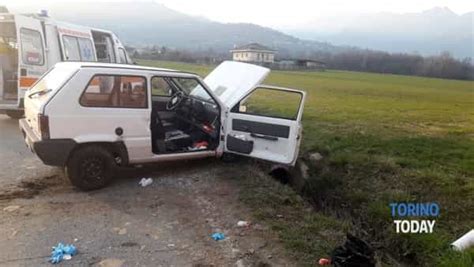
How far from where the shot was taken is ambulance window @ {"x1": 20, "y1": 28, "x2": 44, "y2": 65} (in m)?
9.75

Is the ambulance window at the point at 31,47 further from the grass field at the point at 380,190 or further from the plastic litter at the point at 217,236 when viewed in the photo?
the plastic litter at the point at 217,236

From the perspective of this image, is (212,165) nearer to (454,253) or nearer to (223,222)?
(223,222)

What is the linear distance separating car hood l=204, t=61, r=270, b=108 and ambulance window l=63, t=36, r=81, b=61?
4.76 metres

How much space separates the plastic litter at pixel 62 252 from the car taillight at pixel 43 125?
1.83 m

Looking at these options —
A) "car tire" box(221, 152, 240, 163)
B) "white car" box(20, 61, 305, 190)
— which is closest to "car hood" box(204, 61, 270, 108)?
"white car" box(20, 61, 305, 190)

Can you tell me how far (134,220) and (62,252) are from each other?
3.42ft

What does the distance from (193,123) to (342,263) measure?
4.04m

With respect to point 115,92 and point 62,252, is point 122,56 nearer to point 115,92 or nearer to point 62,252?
point 115,92

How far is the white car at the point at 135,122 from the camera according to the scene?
19.1 feet

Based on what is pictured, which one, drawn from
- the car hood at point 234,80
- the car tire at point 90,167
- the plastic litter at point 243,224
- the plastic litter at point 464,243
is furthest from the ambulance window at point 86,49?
the plastic litter at point 464,243

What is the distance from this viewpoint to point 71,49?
11344mm

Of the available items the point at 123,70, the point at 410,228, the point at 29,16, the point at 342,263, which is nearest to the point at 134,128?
the point at 123,70

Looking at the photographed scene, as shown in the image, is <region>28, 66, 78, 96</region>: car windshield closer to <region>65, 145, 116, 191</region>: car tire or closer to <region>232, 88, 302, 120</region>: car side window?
<region>65, 145, 116, 191</region>: car tire

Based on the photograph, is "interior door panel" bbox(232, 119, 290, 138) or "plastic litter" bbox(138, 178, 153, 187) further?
"interior door panel" bbox(232, 119, 290, 138)
